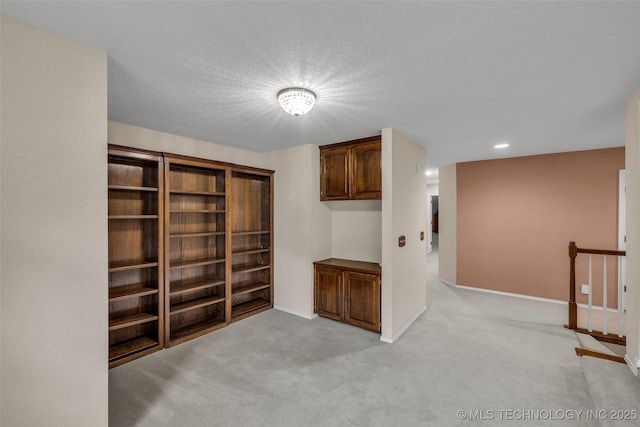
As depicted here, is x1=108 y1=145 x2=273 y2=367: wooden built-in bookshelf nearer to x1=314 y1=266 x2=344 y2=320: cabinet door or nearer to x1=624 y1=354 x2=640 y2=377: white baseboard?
x1=314 y1=266 x2=344 y2=320: cabinet door

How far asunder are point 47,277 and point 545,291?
5.92 m

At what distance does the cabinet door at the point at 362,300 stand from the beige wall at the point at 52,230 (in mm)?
2481

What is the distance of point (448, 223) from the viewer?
5320mm

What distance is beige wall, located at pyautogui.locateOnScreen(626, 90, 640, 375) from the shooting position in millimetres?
2092

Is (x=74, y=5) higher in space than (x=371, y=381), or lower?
higher

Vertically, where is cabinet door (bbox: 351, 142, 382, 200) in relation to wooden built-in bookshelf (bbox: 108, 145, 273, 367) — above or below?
above

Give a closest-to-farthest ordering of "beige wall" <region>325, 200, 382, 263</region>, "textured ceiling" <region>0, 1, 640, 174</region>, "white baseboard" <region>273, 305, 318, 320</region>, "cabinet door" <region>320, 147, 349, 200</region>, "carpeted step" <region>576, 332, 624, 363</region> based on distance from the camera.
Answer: "textured ceiling" <region>0, 1, 640, 174</region>, "carpeted step" <region>576, 332, 624, 363</region>, "cabinet door" <region>320, 147, 349, 200</region>, "white baseboard" <region>273, 305, 318, 320</region>, "beige wall" <region>325, 200, 382, 263</region>

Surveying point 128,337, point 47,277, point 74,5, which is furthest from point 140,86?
point 128,337

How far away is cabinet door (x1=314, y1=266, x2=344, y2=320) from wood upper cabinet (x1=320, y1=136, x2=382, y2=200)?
1027 millimetres

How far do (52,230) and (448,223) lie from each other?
220 inches

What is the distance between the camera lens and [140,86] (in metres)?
1.97

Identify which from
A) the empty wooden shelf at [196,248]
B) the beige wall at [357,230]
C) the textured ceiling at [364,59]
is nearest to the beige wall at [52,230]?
the textured ceiling at [364,59]

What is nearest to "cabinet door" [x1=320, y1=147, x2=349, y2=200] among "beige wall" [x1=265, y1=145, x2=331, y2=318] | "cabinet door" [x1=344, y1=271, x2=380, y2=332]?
"beige wall" [x1=265, y1=145, x2=331, y2=318]

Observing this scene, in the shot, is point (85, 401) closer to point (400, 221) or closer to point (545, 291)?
point (400, 221)
